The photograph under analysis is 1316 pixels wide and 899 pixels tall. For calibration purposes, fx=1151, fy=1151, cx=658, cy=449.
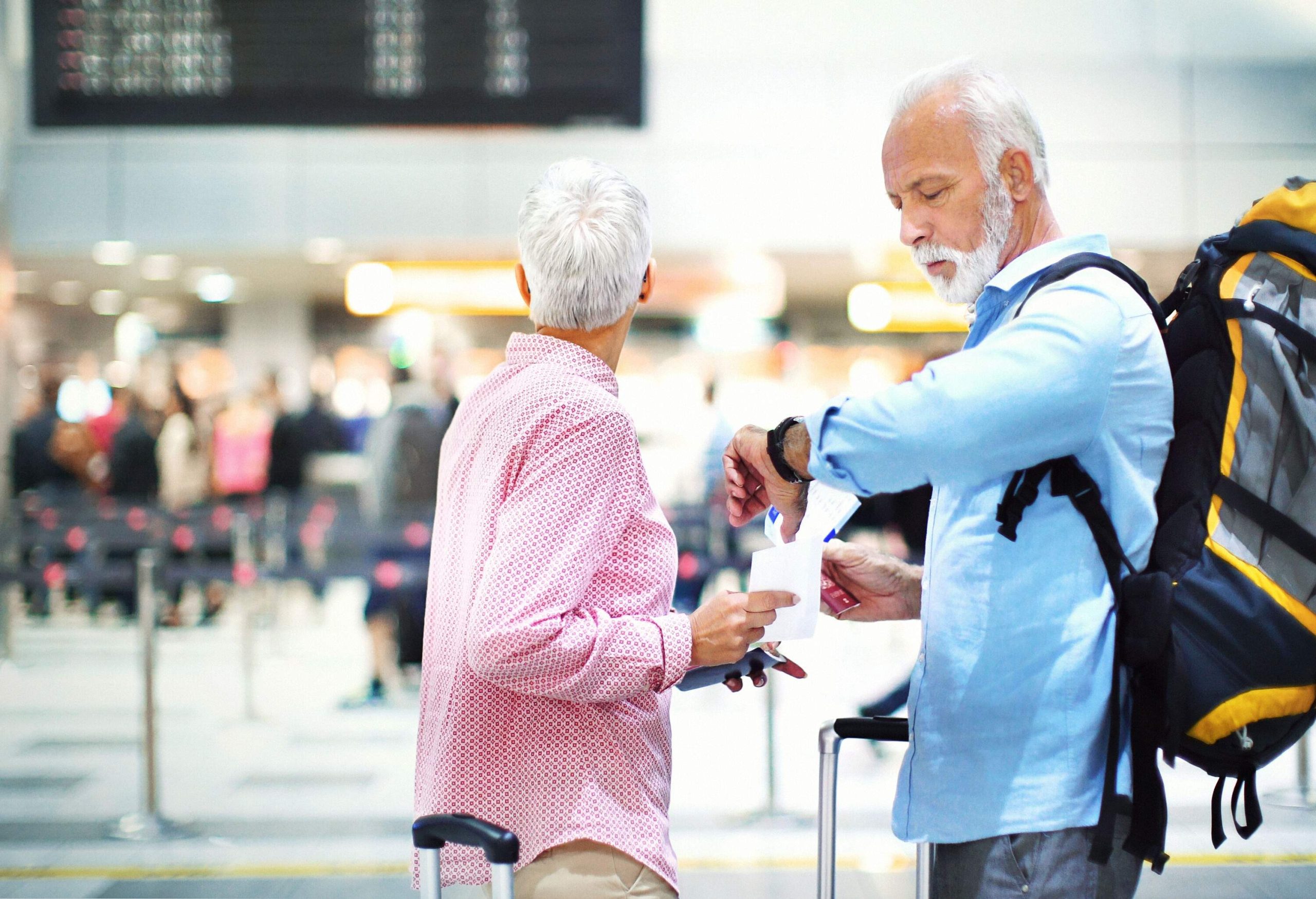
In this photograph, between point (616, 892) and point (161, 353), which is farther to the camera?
point (161, 353)

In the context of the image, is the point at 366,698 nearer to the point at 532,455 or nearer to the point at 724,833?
the point at 724,833

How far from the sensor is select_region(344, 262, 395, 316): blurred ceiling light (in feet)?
40.0

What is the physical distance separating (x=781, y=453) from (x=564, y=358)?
0.31 m

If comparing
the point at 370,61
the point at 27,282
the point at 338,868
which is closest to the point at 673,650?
the point at 338,868

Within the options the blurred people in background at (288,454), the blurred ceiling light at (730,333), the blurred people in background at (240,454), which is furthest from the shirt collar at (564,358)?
the blurred ceiling light at (730,333)

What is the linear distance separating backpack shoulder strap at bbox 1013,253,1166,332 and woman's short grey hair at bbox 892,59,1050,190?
15 cm

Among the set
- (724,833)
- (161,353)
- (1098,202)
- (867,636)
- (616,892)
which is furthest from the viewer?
(161,353)

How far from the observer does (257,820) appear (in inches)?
179

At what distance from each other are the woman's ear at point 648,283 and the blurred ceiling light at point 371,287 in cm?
1107

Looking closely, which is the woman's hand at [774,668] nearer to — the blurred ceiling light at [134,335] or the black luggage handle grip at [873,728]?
the black luggage handle grip at [873,728]

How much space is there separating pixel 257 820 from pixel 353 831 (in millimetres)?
439

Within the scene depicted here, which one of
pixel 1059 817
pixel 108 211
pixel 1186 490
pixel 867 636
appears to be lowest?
pixel 867 636

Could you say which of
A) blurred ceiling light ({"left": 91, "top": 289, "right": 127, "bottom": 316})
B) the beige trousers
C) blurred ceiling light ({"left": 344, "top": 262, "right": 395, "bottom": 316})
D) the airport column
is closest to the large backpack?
the beige trousers

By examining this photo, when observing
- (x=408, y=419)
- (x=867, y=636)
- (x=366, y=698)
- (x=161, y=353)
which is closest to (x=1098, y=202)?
(x=867, y=636)
